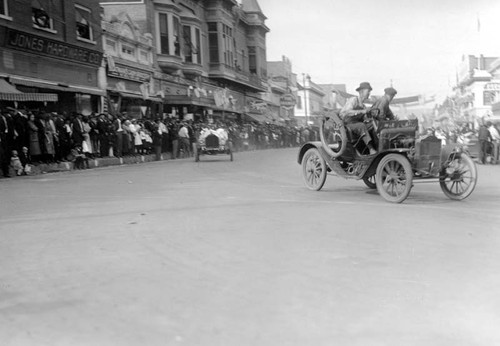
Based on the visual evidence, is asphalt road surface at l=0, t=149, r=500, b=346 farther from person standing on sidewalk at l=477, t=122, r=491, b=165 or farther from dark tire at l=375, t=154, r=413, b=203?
person standing on sidewalk at l=477, t=122, r=491, b=165

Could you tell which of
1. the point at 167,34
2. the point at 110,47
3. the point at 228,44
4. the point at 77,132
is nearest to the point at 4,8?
the point at 77,132

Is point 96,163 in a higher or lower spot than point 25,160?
lower

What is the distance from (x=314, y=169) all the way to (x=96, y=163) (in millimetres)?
11413

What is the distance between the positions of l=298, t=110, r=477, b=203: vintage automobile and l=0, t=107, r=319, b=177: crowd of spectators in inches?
368

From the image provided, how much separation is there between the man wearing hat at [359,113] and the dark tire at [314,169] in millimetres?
895

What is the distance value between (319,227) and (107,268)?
2.46 m

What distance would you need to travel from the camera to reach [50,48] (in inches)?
786

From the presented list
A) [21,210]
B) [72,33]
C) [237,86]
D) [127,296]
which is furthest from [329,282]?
[237,86]

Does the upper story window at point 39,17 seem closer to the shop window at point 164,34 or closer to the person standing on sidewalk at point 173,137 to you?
the person standing on sidewalk at point 173,137

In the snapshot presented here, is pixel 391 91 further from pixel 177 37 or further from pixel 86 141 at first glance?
pixel 177 37

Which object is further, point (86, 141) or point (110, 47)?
point (110, 47)

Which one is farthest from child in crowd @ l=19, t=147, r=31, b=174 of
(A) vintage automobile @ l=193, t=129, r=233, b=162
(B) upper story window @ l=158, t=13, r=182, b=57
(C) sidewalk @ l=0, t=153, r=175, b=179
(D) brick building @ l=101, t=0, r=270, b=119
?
(B) upper story window @ l=158, t=13, r=182, b=57

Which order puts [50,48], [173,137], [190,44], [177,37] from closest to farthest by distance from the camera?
[50,48], [173,137], [177,37], [190,44]

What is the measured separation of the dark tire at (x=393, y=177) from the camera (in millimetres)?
7363
